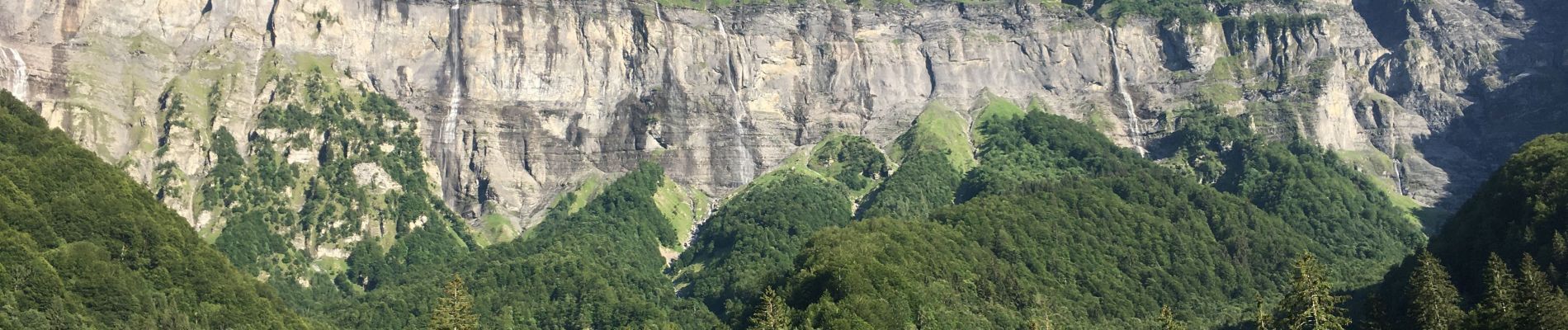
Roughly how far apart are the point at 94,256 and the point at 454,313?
56.9 m

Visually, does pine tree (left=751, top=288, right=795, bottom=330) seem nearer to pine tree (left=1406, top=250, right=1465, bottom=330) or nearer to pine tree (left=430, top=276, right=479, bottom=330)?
pine tree (left=430, top=276, right=479, bottom=330)

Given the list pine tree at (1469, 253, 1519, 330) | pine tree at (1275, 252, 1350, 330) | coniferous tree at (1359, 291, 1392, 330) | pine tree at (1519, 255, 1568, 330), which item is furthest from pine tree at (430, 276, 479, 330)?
pine tree at (1519, 255, 1568, 330)

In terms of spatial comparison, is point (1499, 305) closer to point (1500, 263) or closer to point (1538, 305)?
point (1538, 305)

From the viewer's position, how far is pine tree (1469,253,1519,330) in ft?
377

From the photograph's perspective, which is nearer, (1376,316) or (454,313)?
(454,313)

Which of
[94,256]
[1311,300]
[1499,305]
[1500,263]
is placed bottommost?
[1499,305]

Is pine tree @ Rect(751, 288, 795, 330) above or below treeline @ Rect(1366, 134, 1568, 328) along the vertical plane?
below

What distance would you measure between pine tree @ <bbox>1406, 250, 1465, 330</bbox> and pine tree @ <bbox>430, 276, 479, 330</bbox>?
223ft

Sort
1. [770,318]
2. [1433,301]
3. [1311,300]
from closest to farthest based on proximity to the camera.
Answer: [1311,300] → [1433,301] → [770,318]

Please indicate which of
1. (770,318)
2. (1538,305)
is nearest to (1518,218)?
(1538,305)

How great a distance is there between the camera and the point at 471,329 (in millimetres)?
119812

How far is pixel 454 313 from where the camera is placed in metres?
119

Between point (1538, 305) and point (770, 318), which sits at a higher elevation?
point (1538, 305)

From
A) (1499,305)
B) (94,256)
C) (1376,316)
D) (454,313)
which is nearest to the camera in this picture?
(1499,305)
